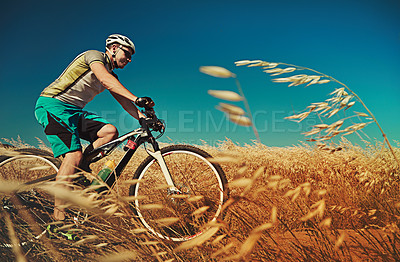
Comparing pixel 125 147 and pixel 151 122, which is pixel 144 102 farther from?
pixel 125 147

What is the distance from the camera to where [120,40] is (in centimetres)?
276

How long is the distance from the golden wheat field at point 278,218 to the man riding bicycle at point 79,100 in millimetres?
597

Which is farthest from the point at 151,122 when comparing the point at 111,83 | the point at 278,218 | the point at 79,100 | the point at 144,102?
the point at 278,218

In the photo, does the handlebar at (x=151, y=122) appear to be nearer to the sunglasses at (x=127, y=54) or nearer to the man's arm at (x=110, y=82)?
the man's arm at (x=110, y=82)

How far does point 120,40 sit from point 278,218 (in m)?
2.42

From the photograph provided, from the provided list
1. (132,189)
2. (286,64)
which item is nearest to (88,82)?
(132,189)

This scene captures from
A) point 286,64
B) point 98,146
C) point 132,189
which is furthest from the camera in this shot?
point 98,146

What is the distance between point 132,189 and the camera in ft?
8.24

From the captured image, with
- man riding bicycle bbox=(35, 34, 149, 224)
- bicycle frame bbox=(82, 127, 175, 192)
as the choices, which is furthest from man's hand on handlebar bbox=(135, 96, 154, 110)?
bicycle frame bbox=(82, 127, 175, 192)

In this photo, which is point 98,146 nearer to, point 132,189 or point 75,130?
point 75,130

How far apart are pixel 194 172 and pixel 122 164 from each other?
72cm

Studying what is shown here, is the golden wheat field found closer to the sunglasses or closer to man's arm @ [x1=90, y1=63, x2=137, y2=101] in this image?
man's arm @ [x1=90, y1=63, x2=137, y2=101]

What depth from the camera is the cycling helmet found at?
9.07 ft

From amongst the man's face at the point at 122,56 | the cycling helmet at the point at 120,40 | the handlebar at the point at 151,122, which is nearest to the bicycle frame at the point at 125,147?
the handlebar at the point at 151,122
